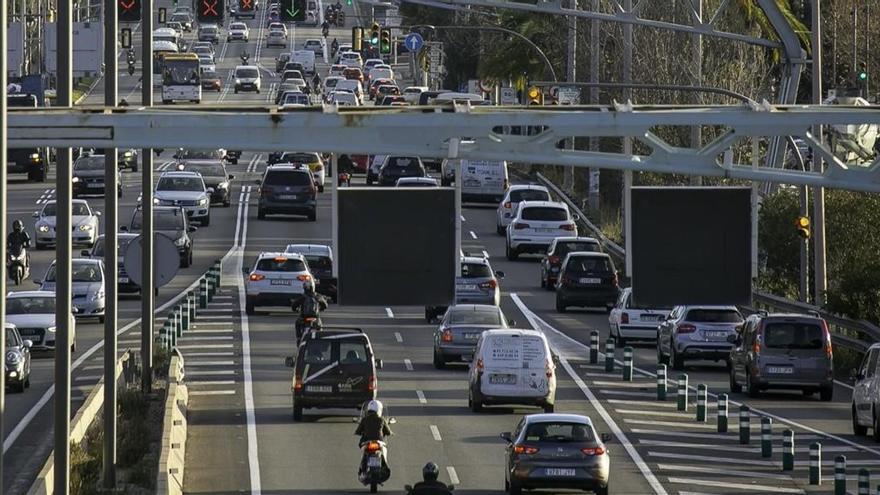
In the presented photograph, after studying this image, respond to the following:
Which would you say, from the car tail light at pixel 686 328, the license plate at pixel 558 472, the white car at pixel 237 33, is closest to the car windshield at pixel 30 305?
the car tail light at pixel 686 328

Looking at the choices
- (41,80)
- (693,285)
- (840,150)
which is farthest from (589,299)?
(41,80)

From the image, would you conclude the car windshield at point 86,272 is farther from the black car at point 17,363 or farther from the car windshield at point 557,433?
the car windshield at point 557,433

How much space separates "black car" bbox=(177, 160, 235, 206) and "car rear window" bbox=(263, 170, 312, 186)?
5.84 metres

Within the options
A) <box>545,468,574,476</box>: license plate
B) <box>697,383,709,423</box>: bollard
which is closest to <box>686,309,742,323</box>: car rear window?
<box>697,383,709,423</box>: bollard

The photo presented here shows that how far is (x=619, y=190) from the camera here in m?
83.2

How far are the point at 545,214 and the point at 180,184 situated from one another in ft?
44.5

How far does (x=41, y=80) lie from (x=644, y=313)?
53.2 metres

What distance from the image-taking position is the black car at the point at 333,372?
124ft

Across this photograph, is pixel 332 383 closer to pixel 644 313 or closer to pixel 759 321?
pixel 759 321

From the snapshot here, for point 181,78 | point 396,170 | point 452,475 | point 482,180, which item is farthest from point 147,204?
point 181,78

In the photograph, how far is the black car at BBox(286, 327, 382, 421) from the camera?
37.7 meters

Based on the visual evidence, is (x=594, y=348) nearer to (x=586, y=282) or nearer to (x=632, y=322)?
(x=632, y=322)

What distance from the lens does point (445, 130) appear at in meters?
22.7

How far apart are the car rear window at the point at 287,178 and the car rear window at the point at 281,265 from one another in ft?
63.9
